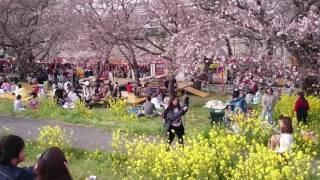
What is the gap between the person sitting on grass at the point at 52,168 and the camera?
430 centimetres

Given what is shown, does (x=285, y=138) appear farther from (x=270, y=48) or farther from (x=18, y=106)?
(x=18, y=106)

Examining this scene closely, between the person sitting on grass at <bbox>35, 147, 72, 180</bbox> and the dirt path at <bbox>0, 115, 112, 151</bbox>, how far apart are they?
756 cm

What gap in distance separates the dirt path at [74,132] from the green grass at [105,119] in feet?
1.26

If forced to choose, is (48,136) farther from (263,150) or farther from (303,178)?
(303,178)

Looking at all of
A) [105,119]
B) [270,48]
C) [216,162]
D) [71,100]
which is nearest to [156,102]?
[71,100]

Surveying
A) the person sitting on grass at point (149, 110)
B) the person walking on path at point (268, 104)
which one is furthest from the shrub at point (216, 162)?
the person sitting on grass at point (149, 110)

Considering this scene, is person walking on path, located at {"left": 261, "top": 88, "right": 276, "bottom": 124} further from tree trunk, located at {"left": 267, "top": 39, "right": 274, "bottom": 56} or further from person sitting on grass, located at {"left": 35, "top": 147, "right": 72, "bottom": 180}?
person sitting on grass, located at {"left": 35, "top": 147, "right": 72, "bottom": 180}

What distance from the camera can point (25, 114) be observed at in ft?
57.9

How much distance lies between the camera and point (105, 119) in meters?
16.8

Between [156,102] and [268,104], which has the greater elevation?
[268,104]

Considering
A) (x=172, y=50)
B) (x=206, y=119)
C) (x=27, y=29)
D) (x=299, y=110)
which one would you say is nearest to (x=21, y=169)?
(x=299, y=110)

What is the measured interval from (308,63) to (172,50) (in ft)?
21.5

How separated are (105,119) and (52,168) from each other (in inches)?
492

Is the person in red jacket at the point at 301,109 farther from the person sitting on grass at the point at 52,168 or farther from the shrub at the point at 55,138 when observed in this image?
the person sitting on grass at the point at 52,168
